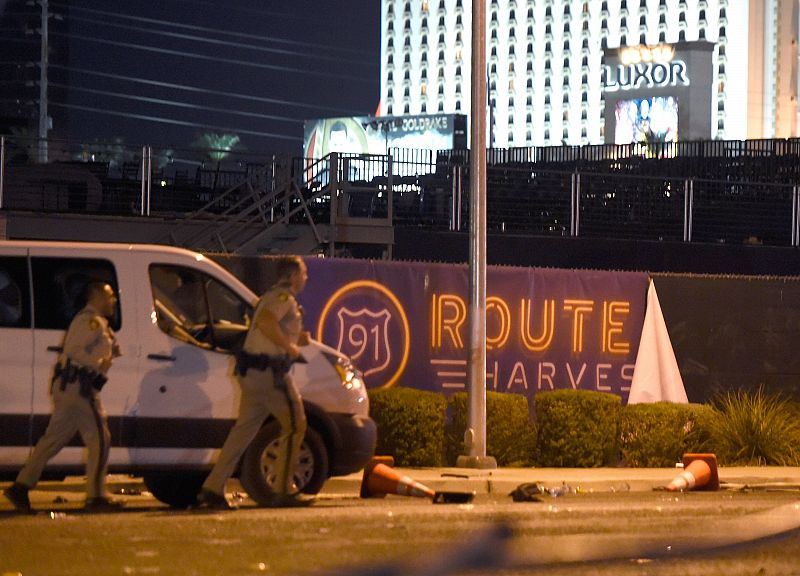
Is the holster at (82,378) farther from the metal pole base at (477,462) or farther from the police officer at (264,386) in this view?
the metal pole base at (477,462)

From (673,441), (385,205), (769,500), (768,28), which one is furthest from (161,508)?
(768,28)

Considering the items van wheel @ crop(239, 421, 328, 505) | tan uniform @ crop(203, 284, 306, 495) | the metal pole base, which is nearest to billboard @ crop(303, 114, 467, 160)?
the metal pole base

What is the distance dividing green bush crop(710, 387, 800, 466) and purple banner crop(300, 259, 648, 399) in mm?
1509

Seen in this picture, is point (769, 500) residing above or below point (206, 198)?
below

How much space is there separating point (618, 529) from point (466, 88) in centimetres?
16281

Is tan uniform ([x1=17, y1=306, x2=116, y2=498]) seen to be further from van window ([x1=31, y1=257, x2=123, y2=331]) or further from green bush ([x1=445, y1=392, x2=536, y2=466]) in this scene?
green bush ([x1=445, y1=392, x2=536, y2=466])

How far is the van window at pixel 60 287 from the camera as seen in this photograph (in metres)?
12.1

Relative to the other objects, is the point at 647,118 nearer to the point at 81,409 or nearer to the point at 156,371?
the point at 156,371

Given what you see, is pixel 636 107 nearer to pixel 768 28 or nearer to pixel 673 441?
pixel 768 28

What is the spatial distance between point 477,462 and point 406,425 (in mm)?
859

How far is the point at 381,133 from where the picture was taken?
483ft

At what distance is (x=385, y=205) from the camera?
29688 mm

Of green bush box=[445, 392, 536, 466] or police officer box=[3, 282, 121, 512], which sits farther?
green bush box=[445, 392, 536, 466]

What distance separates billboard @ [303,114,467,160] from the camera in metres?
136
